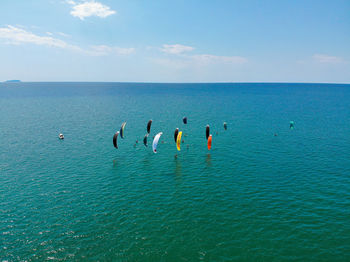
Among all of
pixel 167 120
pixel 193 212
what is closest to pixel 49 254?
pixel 193 212

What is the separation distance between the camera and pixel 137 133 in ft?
282

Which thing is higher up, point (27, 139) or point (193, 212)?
point (27, 139)

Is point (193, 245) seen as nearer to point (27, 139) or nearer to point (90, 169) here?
point (90, 169)

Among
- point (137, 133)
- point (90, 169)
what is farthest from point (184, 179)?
point (137, 133)

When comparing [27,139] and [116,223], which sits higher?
[27,139]

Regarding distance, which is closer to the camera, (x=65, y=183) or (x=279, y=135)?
(x=65, y=183)

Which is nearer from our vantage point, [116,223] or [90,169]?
[116,223]

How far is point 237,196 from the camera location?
41.4 metres

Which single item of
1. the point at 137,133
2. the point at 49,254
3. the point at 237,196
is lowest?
the point at 49,254

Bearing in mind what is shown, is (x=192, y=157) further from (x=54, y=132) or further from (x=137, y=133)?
(x=54, y=132)

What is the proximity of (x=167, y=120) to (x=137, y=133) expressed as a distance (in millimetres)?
29144

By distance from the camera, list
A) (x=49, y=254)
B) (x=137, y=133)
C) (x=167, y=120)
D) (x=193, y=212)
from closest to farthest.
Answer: (x=49, y=254)
(x=193, y=212)
(x=137, y=133)
(x=167, y=120)

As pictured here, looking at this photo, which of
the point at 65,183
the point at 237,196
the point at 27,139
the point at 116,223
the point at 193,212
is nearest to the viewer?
the point at 116,223

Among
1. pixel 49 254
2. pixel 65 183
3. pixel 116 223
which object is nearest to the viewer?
pixel 49 254
